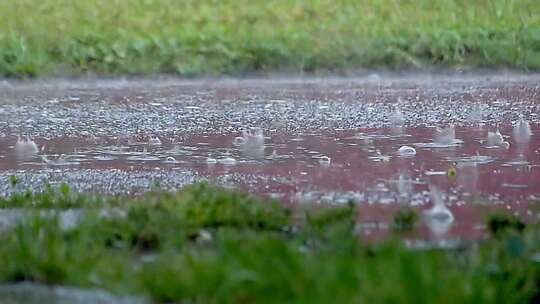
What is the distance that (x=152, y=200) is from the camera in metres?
4.14

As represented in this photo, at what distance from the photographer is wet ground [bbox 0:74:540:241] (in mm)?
4918

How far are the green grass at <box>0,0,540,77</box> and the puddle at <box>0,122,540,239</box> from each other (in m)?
3.09

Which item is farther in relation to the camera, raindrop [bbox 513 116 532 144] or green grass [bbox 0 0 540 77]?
green grass [bbox 0 0 540 77]

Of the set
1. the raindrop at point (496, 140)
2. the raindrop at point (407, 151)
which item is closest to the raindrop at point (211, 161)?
the raindrop at point (407, 151)

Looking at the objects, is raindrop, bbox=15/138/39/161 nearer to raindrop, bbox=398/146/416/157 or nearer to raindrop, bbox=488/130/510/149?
raindrop, bbox=398/146/416/157

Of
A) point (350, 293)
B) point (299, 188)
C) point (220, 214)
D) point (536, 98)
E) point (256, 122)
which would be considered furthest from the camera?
point (536, 98)

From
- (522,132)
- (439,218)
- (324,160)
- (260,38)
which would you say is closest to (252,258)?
(439,218)

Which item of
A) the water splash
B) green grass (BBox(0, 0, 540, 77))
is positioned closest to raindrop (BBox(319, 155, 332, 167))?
the water splash

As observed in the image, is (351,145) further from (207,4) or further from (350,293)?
(207,4)

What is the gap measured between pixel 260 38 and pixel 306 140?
3875mm

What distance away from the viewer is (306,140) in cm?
652

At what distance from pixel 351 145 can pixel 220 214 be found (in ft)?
7.90

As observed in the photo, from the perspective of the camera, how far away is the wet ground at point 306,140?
4918 millimetres

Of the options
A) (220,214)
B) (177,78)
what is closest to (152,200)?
(220,214)
